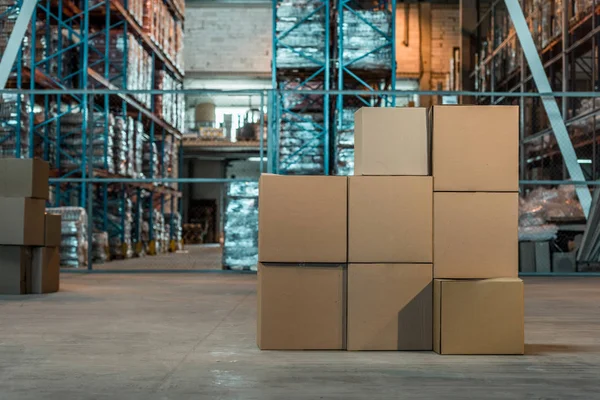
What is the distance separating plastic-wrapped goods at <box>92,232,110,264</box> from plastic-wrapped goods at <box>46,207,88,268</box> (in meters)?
1.16

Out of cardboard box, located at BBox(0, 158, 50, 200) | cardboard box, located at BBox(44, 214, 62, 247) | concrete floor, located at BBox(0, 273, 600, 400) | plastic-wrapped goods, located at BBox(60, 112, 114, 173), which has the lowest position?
concrete floor, located at BBox(0, 273, 600, 400)

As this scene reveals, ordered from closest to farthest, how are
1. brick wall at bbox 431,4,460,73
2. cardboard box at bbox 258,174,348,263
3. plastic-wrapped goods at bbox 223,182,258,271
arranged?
cardboard box at bbox 258,174,348,263
plastic-wrapped goods at bbox 223,182,258,271
brick wall at bbox 431,4,460,73

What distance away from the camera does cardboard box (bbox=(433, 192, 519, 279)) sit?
4020 millimetres

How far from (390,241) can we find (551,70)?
13089 millimetres

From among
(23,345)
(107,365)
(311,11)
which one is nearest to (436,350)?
(107,365)

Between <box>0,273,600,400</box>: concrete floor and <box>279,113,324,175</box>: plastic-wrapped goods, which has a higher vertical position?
<box>279,113,324,175</box>: plastic-wrapped goods

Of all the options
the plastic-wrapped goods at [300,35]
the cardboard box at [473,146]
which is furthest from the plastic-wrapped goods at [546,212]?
the cardboard box at [473,146]

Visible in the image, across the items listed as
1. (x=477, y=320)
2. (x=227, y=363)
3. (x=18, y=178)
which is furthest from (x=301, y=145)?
(x=227, y=363)

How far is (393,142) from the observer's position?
162 inches

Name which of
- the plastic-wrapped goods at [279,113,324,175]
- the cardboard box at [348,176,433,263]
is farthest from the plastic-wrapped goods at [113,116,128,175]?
the cardboard box at [348,176,433,263]

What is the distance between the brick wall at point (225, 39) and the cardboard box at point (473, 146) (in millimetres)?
23347

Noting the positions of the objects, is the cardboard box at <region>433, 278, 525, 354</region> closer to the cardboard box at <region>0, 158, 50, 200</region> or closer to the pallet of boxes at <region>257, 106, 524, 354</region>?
the pallet of boxes at <region>257, 106, 524, 354</region>

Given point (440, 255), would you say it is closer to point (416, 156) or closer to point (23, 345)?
point (416, 156)

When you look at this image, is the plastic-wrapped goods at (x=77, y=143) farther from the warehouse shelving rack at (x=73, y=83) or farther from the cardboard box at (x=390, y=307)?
the cardboard box at (x=390, y=307)
